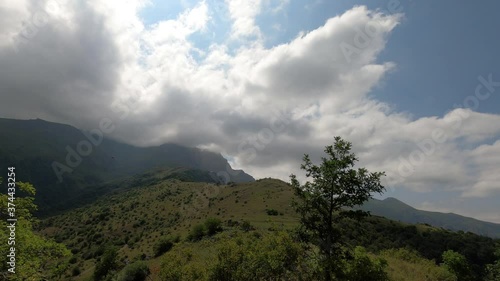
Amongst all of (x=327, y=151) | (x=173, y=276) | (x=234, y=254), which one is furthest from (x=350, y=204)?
(x=173, y=276)

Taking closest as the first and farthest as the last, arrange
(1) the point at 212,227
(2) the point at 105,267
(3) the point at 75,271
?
(2) the point at 105,267 < (1) the point at 212,227 < (3) the point at 75,271

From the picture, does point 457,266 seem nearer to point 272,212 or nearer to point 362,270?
point 362,270

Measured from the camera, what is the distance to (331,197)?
18344 mm

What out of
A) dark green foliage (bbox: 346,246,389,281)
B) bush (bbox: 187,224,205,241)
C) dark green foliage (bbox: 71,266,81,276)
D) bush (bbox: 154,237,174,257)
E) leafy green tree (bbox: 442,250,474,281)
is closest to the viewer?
dark green foliage (bbox: 346,246,389,281)

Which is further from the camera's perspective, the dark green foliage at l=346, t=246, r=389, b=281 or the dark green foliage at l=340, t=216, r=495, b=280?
the dark green foliage at l=340, t=216, r=495, b=280

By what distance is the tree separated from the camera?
58.5 feet

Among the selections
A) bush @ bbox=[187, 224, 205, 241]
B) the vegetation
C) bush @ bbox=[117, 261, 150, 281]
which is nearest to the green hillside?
the vegetation

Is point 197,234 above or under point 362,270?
under

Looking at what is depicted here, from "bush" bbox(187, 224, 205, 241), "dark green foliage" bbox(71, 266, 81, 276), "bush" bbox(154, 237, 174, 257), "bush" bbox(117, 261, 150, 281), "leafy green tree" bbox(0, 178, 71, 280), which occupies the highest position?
"leafy green tree" bbox(0, 178, 71, 280)

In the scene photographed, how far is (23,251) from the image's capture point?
19656 millimetres

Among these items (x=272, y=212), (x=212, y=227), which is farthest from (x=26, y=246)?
(x=272, y=212)

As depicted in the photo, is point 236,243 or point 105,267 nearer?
point 236,243

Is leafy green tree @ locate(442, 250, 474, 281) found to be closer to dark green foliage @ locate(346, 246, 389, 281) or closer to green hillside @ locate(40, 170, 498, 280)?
dark green foliage @ locate(346, 246, 389, 281)

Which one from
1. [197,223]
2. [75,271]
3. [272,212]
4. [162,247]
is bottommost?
[75,271]
